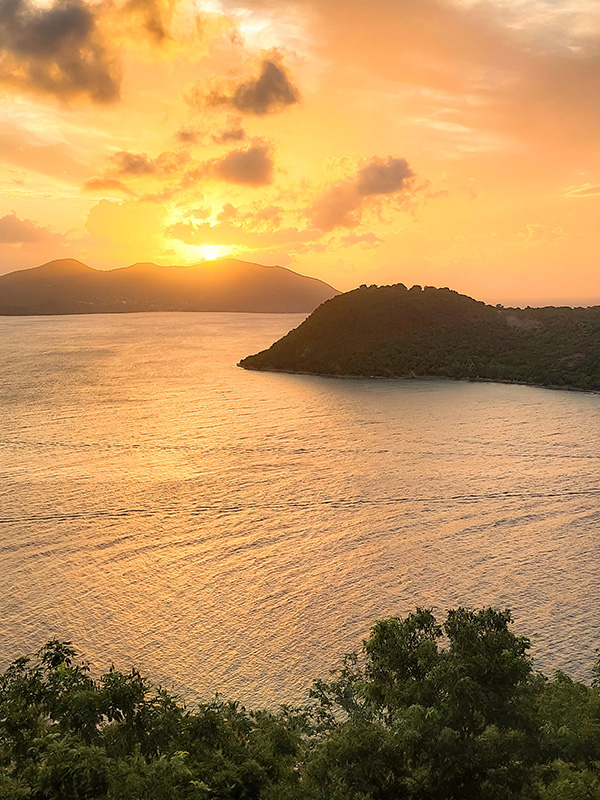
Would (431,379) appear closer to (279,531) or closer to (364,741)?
(279,531)

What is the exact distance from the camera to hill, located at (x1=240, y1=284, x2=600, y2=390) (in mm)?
108750

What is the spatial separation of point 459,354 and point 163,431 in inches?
2599

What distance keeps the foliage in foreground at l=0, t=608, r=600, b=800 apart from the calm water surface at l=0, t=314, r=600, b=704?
7497 millimetres

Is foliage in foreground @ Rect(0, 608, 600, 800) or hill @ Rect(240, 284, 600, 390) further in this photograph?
hill @ Rect(240, 284, 600, 390)

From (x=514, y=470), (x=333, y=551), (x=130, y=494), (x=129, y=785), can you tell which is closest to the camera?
(x=129, y=785)

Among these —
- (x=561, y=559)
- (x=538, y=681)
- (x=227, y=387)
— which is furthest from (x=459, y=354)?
(x=538, y=681)

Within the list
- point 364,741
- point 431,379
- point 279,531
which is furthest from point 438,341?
point 364,741

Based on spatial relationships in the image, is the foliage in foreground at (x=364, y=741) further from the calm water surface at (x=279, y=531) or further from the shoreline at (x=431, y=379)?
the shoreline at (x=431, y=379)

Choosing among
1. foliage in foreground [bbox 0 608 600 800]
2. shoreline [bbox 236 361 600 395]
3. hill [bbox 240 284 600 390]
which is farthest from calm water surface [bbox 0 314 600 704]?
hill [bbox 240 284 600 390]

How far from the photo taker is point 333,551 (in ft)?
126

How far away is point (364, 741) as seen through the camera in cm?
1667

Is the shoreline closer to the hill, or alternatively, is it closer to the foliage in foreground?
the hill

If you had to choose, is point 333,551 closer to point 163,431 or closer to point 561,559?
point 561,559

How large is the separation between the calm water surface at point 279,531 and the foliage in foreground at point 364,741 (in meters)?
Result: 7.50
